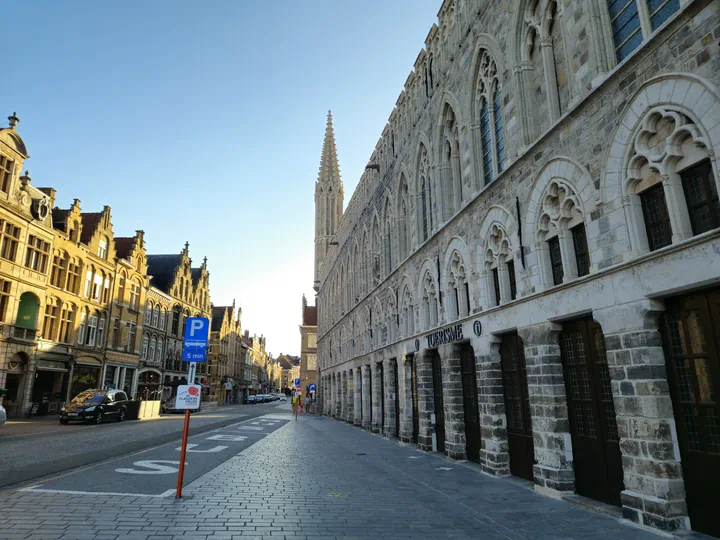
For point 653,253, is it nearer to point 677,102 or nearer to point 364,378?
point 677,102

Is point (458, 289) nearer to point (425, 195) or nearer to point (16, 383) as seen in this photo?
point (425, 195)

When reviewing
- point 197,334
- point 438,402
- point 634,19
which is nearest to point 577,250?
point 634,19

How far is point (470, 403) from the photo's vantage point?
44.6ft

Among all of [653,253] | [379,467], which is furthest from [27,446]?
[653,253]

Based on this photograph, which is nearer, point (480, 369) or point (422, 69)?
point (480, 369)

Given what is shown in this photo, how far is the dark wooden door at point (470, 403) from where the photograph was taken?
1310 centimetres

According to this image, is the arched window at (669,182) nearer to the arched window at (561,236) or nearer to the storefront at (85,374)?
the arched window at (561,236)

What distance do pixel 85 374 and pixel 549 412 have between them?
1435 inches

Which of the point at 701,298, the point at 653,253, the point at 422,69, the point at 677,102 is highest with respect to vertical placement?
the point at 422,69

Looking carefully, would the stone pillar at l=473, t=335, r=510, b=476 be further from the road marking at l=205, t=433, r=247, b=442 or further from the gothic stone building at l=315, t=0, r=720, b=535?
the road marking at l=205, t=433, r=247, b=442

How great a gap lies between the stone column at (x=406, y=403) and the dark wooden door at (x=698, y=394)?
1225cm

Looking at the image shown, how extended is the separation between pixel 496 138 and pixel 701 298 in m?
6.96

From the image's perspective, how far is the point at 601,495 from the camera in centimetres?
Result: 820

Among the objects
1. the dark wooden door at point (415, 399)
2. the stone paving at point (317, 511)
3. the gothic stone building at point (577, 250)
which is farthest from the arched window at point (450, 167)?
the stone paving at point (317, 511)
